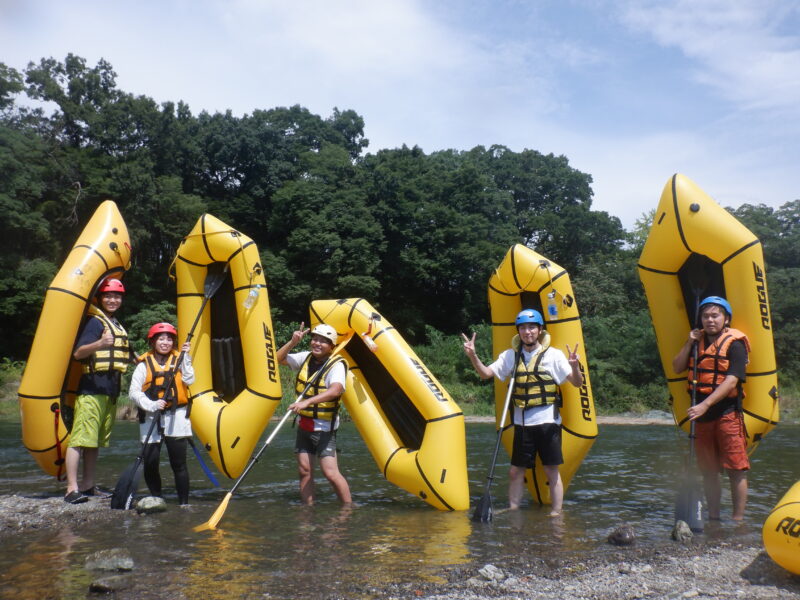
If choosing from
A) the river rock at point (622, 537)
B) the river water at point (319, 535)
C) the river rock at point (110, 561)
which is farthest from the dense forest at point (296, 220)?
the river rock at point (110, 561)

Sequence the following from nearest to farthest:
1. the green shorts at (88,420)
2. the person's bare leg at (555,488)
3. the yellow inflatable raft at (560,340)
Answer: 1. the person's bare leg at (555,488)
2. the green shorts at (88,420)
3. the yellow inflatable raft at (560,340)

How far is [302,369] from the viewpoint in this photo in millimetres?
6082

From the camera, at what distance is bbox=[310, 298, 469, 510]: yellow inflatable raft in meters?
5.80

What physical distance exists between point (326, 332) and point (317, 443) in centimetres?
90

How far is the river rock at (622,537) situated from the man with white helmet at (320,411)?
2.20m

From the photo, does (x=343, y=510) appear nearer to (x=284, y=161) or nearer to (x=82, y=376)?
(x=82, y=376)

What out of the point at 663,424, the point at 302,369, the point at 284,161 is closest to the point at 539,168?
the point at 284,161

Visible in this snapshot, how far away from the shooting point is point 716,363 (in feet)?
16.5

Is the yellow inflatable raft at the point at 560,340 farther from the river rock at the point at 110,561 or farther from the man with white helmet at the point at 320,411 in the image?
the river rock at the point at 110,561

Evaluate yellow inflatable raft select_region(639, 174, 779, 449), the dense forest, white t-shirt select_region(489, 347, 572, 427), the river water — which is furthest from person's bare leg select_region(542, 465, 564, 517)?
the dense forest

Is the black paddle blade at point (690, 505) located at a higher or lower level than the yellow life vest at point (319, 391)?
lower

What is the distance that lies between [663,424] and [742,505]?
12461 millimetres

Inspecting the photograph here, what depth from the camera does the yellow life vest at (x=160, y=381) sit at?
18.4 feet

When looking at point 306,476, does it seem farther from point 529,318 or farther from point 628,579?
point 628,579
